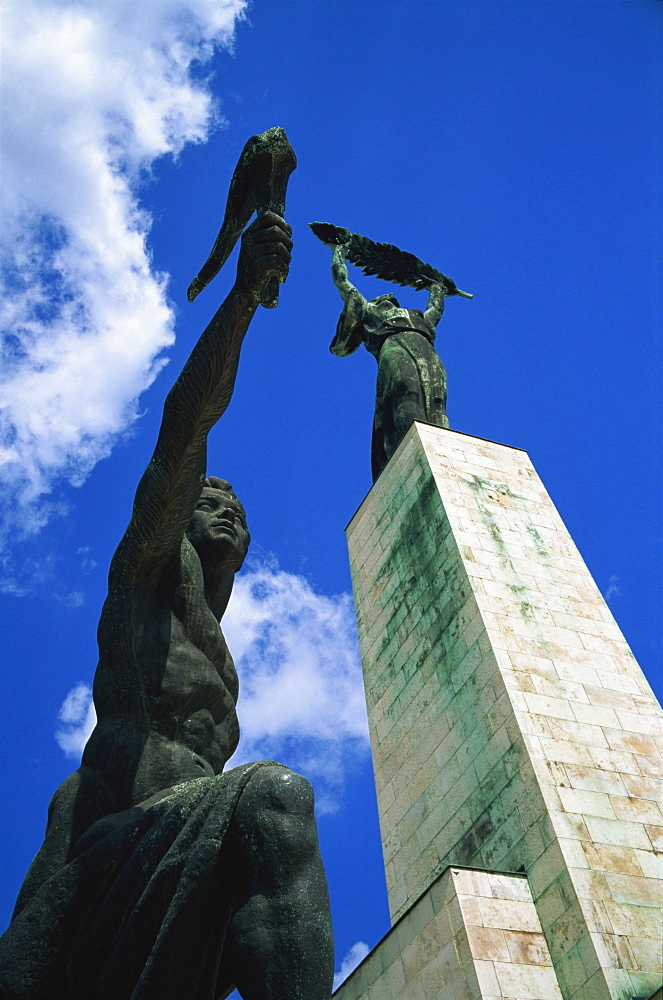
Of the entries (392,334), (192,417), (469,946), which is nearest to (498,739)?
(469,946)

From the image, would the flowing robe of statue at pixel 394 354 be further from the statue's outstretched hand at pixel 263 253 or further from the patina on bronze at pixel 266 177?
the statue's outstretched hand at pixel 263 253

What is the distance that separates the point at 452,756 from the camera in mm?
7539

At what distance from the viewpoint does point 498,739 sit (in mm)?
6934

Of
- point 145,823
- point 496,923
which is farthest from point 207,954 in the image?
point 496,923

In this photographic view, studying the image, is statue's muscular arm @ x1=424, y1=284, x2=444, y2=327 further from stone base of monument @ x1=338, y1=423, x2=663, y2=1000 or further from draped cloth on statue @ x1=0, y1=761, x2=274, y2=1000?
draped cloth on statue @ x1=0, y1=761, x2=274, y2=1000

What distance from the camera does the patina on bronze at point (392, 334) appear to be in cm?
1180

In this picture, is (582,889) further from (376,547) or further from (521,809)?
(376,547)

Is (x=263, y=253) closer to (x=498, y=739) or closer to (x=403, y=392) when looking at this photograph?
(x=498, y=739)

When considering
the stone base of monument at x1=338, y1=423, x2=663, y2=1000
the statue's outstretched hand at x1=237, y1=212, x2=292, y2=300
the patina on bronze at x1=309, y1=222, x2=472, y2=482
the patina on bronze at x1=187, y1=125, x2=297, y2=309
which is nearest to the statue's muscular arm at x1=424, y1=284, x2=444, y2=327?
the patina on bronze at x1=309, y1=222, x2=472, y2=482

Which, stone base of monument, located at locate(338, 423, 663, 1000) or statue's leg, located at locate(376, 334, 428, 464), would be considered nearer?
stone base of monument, located at locate(338, 423, 663, 1000)

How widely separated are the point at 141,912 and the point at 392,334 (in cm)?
1150

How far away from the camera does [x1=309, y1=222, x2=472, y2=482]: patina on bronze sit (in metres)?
11.8

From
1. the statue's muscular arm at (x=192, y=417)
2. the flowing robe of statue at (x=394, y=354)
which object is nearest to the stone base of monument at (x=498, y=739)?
the flowing robe of statue at (x=394, y=354)

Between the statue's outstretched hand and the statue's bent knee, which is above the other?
the statue's outstretched hand
